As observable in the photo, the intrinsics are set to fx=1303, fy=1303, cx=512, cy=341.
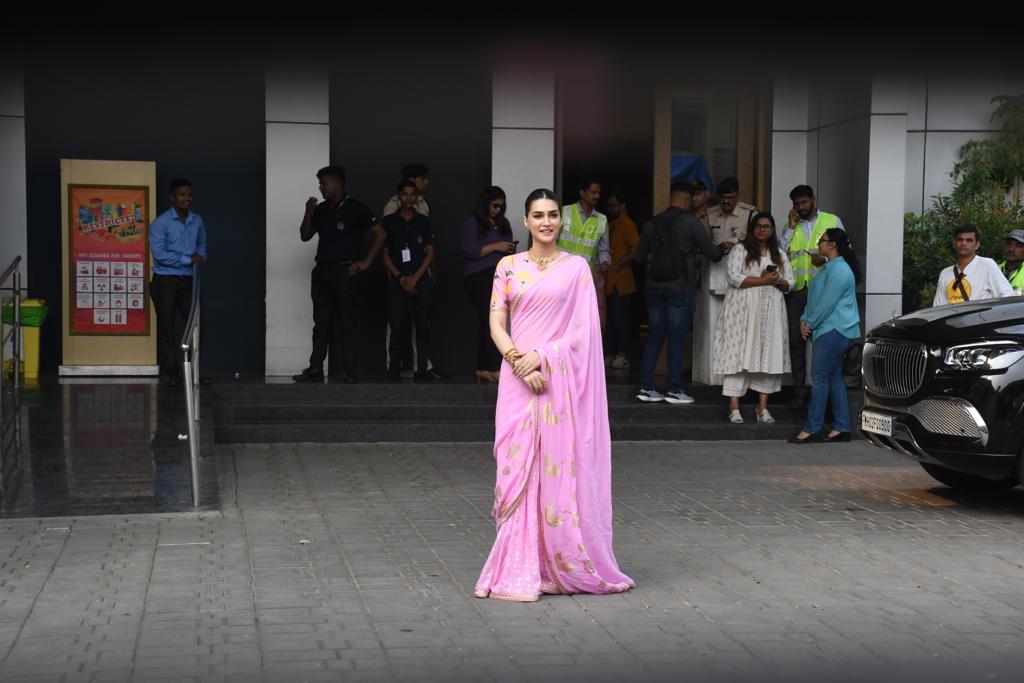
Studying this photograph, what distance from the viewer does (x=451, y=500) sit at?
8867mm

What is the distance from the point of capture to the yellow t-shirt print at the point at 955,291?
10875mm

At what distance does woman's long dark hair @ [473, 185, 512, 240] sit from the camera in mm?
12492

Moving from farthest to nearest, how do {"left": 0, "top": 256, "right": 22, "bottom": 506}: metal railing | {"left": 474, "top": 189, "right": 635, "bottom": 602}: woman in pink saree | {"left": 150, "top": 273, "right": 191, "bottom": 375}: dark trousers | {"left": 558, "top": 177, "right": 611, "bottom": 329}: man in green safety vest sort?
{"left": 558, "top": 177, "right": 611, "bottom": 329}: man in green safety vest
{"left": 150, "top": 273, "right": 191, "bottom": 375}: dark trousers
{"left": 0, "top": 256, "right": 22, "bottom": 506}: metal railing
{"left": 474, "top": 189, "right": 635, "bottom": 602}: woman in pink saree

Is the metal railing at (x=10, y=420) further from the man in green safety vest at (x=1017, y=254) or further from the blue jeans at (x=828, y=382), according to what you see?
the man in green safety vest at (x=1017, y=254)

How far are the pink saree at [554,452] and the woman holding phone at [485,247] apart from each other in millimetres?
6473

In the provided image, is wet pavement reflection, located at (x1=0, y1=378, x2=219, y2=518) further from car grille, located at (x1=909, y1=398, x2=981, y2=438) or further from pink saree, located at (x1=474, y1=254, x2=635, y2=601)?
car grille, located at (x1=909, y1=398, x2=981, y2=438)

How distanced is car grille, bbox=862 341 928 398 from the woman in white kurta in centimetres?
287

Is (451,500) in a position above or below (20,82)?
below

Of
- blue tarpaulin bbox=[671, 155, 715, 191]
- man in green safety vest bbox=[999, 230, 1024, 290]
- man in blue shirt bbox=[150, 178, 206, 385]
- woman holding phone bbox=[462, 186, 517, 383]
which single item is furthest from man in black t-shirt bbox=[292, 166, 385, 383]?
man in green safety vest bbox=[999, 230, 1024, 290]

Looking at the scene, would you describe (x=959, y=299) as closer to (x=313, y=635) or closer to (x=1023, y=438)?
(x=1023, y=438)

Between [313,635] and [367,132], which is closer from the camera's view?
[313,635]

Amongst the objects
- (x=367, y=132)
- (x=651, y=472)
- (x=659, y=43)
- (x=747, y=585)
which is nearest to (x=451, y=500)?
(x=651, y=472)

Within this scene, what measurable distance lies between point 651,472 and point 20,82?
9.57 meters

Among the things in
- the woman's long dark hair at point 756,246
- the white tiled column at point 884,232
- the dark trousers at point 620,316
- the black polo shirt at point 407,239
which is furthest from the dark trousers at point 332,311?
the white tiled column at point 884,232
